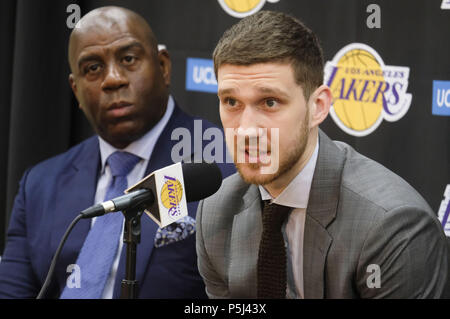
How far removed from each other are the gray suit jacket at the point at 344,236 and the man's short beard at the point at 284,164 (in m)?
0.08

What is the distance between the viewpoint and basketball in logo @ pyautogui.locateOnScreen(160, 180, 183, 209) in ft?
4.57

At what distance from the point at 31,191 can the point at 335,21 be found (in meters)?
1.33

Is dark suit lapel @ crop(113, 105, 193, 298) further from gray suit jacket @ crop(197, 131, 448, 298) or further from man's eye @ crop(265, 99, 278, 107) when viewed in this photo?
man's eye @ crop(265, 99, 278, 107)

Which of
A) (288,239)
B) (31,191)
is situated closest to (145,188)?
(288,239)

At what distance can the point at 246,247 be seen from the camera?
1756 mm

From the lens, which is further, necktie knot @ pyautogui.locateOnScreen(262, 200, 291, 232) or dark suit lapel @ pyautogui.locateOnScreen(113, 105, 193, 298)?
dark suit lapel @ pyautogui.locateOnScreen(113, 105, 193, 298)

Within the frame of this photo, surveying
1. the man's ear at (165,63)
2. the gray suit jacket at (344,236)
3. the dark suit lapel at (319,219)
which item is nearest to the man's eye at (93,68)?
the man's ear at (165,63)

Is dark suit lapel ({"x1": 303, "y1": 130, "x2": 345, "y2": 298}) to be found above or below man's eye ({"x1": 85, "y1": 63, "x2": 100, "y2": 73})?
below

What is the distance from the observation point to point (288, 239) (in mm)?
1729

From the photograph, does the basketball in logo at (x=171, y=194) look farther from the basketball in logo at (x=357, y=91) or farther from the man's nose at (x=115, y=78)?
the basketball in logo at (x=357, y=91)

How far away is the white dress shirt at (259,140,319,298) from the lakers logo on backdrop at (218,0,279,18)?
33.3 inches

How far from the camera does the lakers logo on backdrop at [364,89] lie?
7.16ft

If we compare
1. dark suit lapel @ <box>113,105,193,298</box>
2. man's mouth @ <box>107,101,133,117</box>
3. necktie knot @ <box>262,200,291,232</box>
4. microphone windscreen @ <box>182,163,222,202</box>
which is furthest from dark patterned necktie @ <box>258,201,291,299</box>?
man's mouth @ <box>107,101,133,117</box>

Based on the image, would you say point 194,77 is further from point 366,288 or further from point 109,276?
point 366,288
